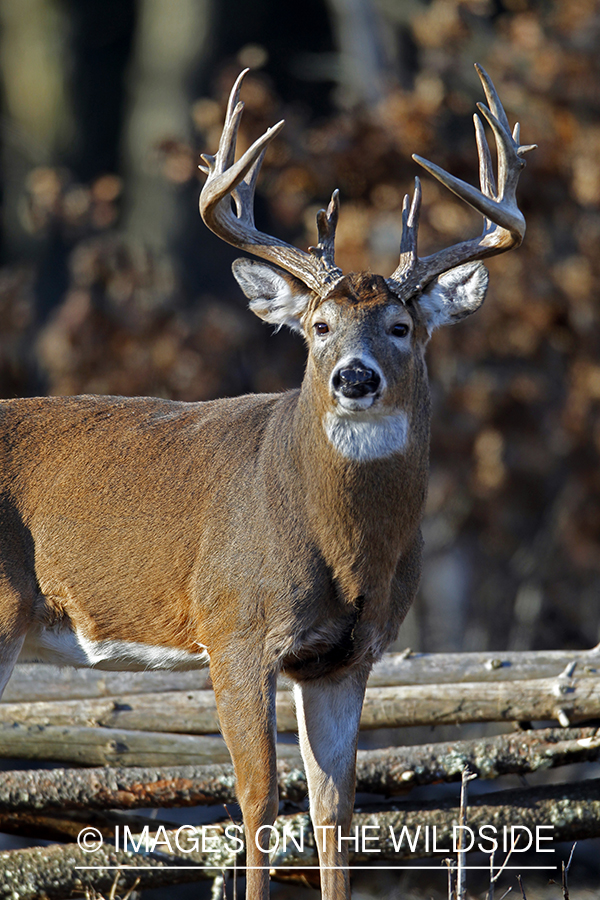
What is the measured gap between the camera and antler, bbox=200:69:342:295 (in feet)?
16.7

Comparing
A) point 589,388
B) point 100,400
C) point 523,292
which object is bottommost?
point 100,400

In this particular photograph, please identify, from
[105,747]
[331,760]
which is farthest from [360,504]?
[105,747]

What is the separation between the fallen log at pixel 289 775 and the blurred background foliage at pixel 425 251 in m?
5.42

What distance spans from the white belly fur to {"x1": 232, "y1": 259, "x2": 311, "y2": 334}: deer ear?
5.05 feet

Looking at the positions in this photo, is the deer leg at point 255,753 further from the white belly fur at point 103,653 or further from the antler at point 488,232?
the antler at point 488,232

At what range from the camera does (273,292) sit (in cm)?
545

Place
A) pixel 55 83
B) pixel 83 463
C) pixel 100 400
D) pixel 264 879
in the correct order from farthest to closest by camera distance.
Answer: pixel 55 83 < pixel 100 400 < pixel 83 463 < pixel 264 879

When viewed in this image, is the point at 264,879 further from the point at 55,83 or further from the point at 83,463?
the point at 55,83

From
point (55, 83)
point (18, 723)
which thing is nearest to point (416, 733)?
point (18, 723)

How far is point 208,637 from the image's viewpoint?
4.96 meters

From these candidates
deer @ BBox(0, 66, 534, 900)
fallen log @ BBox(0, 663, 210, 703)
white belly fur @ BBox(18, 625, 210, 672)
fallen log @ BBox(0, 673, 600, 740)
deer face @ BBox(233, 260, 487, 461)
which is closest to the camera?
deer face @ BBox(233, 260, 487, 461)

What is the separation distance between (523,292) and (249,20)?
734cm

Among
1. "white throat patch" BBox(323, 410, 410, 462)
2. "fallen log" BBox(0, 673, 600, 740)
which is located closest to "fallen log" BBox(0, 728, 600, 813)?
"fallen log" BBox(0, 673, 600, 740)

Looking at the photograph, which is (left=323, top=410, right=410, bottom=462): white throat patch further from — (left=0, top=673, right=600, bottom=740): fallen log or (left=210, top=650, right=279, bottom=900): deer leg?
(left=0, top=673, right=600, bottom=740): fallen log
